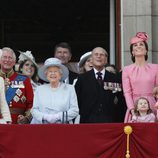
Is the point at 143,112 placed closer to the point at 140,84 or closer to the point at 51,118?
the point at 140,84

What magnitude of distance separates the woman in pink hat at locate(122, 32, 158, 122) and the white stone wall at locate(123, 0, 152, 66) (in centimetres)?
272

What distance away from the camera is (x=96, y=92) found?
898 centimetres

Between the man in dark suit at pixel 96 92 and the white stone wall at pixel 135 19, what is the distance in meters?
2.55

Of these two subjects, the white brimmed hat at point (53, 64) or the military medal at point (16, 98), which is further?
the military medal at point (16, 98)

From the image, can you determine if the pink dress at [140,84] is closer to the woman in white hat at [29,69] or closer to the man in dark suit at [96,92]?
the man in dark suit at [96,92]

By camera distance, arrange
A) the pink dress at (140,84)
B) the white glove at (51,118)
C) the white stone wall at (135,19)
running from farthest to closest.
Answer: the white stone wall at (135,19) → the pink dress at (140,84) → the white glove at (51,118)

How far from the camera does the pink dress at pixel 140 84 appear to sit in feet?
28.6

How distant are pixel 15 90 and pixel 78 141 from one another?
5.03 ft

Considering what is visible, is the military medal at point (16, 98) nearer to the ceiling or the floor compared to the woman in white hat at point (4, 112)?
nearer to the ceiling

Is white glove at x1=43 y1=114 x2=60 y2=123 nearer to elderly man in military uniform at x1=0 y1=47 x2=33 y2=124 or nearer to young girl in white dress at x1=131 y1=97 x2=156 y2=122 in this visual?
elderly man in military uniform at x1=0 y1=47 x2=33 y2=124

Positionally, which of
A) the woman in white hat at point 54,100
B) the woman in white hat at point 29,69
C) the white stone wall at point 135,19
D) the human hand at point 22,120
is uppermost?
the white stone wall at point 135,19

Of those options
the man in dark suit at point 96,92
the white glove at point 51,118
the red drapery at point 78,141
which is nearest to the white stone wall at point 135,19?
the man in dark suit at point 96,92

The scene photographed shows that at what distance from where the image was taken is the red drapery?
26.0ft

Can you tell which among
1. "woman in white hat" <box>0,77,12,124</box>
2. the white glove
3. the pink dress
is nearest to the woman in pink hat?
the pink dress
